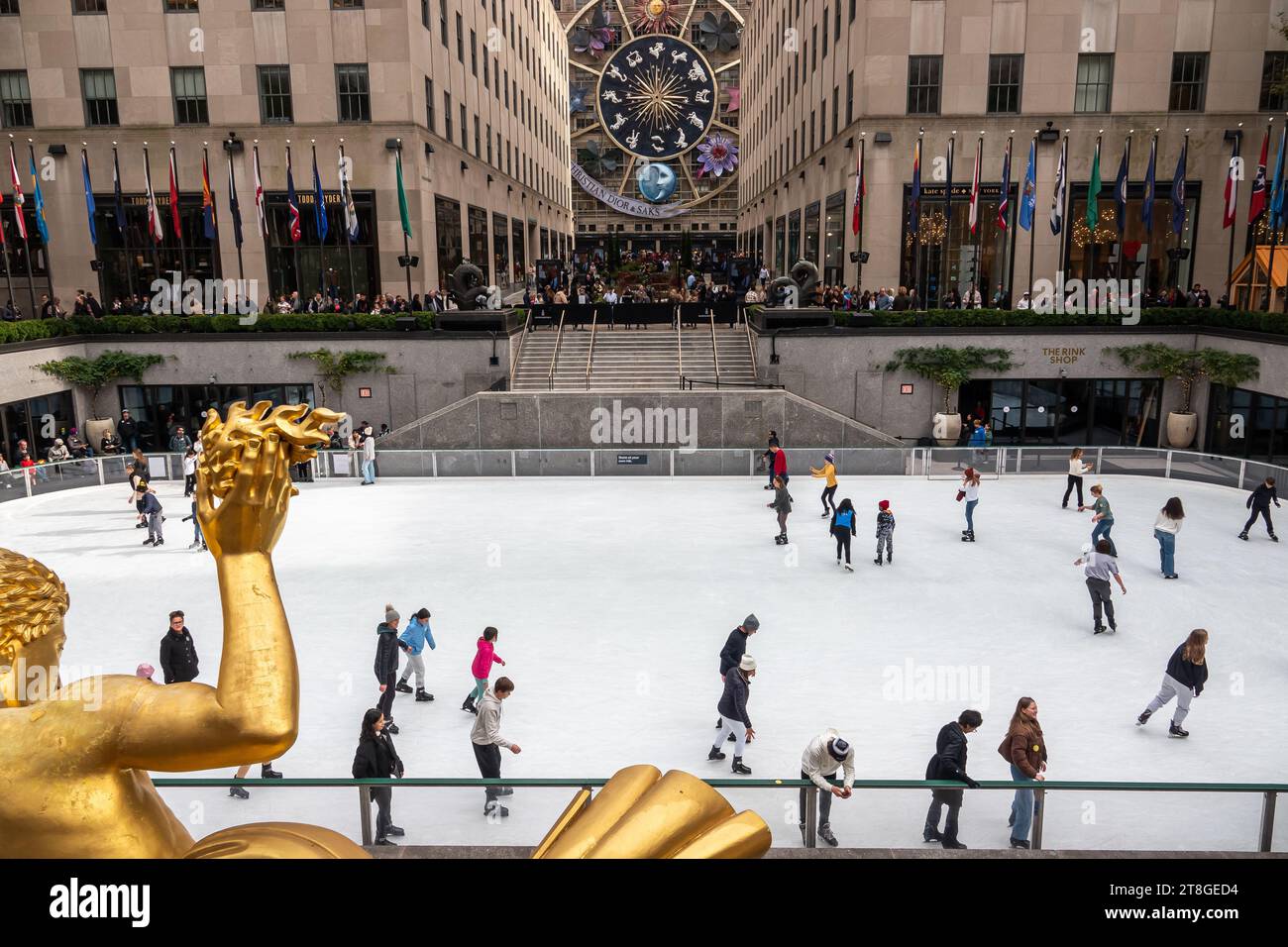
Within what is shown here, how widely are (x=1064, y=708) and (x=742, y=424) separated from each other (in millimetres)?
16131

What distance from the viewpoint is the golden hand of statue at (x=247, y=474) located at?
242 cm

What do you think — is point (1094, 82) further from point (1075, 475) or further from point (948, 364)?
point (1075, 475)

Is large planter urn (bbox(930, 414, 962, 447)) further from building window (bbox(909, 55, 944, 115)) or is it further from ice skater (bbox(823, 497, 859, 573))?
ice skater (bbox(823, 497, 859, 573))

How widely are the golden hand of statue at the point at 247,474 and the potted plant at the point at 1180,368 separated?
31.3 m

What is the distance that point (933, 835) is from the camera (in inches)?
240

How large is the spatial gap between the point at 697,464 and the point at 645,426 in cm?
312

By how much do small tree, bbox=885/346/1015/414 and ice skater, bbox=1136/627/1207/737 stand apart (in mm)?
20303

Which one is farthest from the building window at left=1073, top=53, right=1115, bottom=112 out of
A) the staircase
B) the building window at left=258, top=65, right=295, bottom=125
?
the building window at left=258, top=65, right=295, bottom=125

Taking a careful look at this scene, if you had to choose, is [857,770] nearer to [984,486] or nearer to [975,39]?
[984,486]

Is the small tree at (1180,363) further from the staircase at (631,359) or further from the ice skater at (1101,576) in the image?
the ice skater at (1101,576)

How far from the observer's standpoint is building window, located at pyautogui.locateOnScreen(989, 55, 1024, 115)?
1220 inches

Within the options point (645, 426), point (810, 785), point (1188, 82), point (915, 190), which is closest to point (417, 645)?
point (810, 785)
